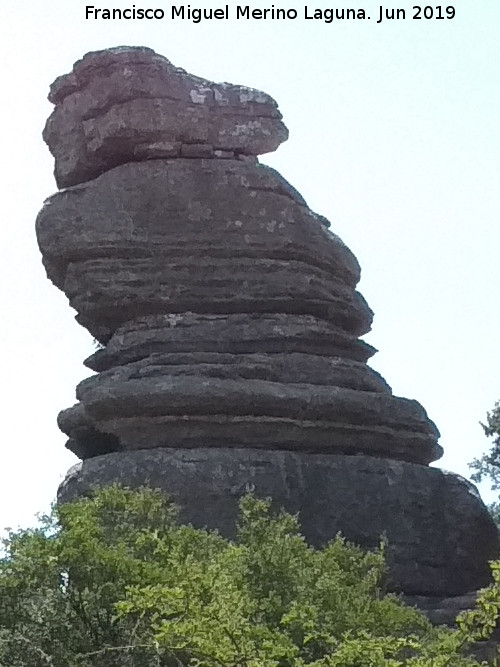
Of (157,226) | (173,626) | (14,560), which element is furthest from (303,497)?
(173,626)

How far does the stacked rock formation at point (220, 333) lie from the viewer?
17562mm

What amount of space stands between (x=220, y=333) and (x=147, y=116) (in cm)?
A: 438

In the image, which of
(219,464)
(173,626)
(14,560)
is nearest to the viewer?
(173,626)

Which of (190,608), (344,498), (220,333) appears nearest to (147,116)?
(220,333)

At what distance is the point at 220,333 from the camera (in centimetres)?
1920

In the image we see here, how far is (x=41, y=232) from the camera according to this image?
67.3ft

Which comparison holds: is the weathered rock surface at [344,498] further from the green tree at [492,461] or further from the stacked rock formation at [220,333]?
the green tree at [492,461]

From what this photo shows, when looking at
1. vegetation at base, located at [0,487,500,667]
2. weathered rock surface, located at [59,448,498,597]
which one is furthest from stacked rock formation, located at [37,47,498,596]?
vegetation at base, located at [0,487,500,667]

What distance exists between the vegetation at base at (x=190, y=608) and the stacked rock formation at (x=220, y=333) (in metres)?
6.51

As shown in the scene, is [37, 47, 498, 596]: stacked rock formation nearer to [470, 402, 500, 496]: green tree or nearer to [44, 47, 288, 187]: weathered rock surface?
[44, 47, 288, 187]: weathered rock surface

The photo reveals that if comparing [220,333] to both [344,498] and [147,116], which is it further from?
[147,116]

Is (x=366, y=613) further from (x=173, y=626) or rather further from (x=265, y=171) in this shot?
(x=265, y=171)

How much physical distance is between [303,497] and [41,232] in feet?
23.1

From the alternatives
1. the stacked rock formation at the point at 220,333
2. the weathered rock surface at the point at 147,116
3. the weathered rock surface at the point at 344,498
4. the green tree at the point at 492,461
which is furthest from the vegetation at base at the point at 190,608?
the green tree at the point at 492,461
